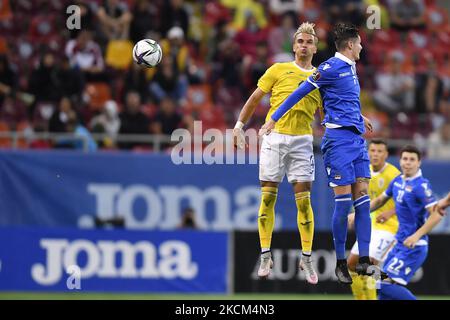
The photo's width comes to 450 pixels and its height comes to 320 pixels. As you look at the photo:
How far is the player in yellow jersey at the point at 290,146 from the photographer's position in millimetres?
13164

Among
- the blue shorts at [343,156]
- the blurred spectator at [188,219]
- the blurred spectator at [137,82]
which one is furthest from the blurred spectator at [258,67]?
the blue shorts at [343,156]

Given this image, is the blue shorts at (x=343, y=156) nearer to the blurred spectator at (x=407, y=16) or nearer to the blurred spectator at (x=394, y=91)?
the blurred spectator at (x=394, y=91)

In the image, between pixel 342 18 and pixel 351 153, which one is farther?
pixel 342 18

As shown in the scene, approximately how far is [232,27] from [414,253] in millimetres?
9980

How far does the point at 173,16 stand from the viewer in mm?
23078

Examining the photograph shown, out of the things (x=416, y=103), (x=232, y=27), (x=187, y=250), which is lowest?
(x=187, y=250)

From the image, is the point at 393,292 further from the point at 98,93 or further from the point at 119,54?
the point at 119,54

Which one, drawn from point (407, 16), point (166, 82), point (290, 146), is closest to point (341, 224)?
point (290, 146)

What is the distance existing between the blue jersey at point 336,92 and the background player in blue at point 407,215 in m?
2.60

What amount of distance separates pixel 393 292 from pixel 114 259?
225 inches

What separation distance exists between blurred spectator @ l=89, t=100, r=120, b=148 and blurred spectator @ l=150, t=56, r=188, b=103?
3.66ft

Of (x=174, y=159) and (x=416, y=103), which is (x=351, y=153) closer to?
(x=174, y=159)
